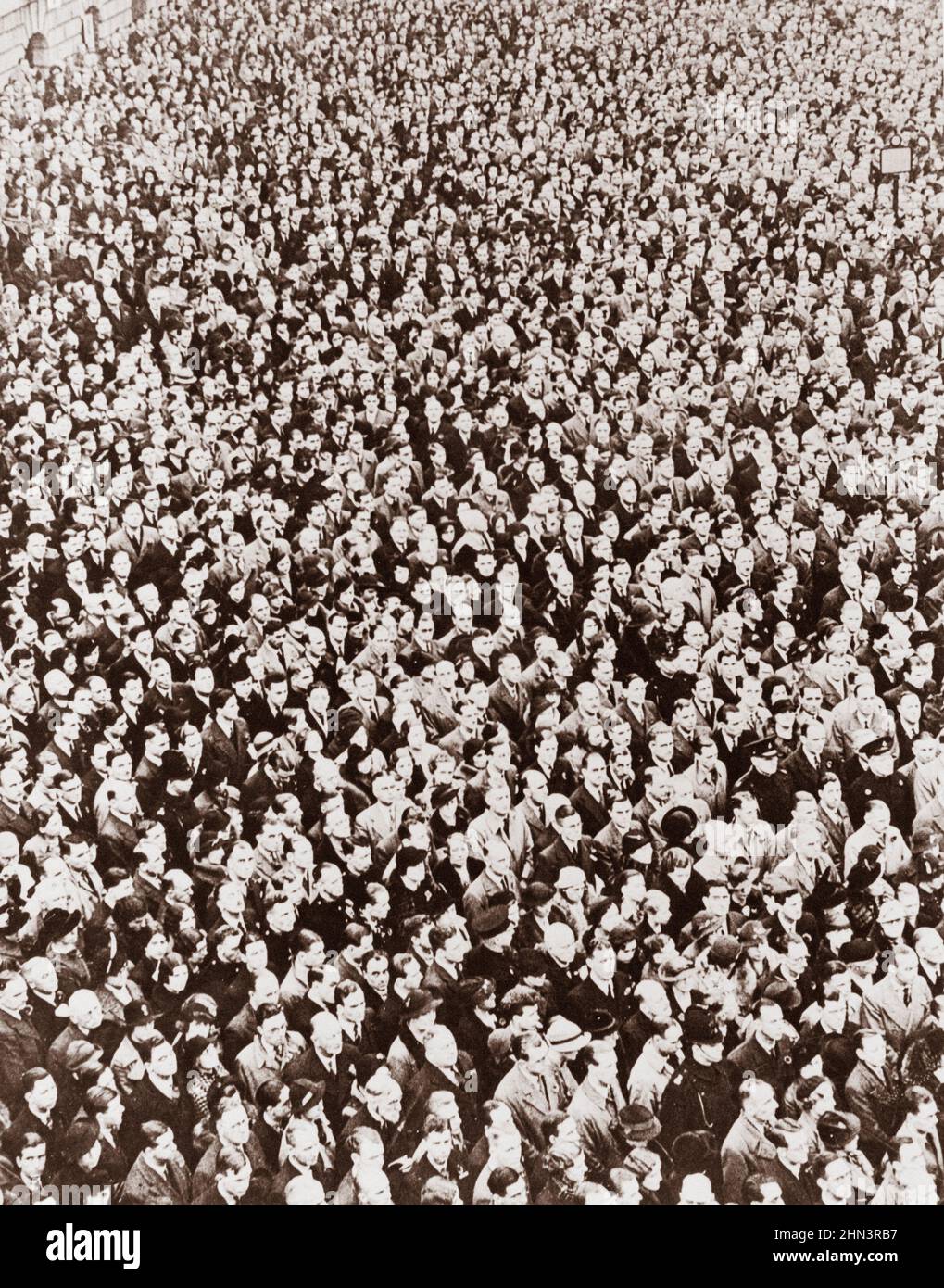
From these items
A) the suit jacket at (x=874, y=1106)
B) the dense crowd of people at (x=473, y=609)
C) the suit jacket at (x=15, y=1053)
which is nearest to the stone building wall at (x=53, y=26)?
the dense crowd of people at (x=473, y=609)

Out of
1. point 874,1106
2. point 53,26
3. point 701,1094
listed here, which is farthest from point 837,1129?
point 53,26

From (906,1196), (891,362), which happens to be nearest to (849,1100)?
(906,1196)

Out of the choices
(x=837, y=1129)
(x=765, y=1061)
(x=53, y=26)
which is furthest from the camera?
(x=53, y=26)

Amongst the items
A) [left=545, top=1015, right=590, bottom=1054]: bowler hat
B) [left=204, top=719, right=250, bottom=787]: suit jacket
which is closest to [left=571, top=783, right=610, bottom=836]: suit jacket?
[left=545, top=1015, right=590, bottom=1054]: bowler hat

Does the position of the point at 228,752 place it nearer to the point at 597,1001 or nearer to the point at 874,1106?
the point at 597,1001

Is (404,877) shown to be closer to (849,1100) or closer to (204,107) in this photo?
(849,1100)
